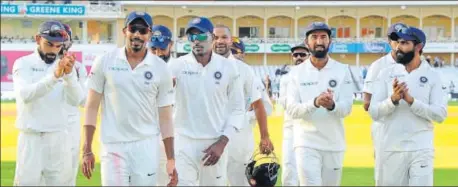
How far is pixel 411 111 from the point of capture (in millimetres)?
7145

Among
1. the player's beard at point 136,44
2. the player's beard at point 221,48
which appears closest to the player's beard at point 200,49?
the player's beard at point 136,44

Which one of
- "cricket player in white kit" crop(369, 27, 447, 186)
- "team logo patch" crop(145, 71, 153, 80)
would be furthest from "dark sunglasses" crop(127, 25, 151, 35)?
"cricket player in white kit" crop(369, 27, 447, 186)

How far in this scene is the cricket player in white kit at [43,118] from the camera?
8.21 meters

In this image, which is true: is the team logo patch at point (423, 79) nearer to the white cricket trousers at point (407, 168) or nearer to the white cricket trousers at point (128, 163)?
the white cricket trousers at point (407, 168)

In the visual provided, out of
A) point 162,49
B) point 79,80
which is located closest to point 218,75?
point 162,49

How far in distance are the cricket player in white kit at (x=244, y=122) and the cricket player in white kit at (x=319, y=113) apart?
404 millimetres

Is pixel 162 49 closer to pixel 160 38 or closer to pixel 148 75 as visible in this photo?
pixel 160 38

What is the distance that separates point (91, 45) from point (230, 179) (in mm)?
34636

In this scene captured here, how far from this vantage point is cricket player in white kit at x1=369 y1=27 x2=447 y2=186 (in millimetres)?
7094

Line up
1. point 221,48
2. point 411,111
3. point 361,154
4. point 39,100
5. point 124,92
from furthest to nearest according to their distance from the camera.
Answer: point 361,154, point 221,48, point 39,100, point 411,111, point 124,92

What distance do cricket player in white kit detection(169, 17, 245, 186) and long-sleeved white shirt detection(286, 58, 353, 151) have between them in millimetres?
659

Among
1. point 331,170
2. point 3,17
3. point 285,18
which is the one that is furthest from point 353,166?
point 3,17

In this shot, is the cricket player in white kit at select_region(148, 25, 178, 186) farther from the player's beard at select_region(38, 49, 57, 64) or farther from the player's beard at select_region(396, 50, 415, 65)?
the player's beard at select_region(396, 50, 415, 65)

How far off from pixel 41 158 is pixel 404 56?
3.38m
